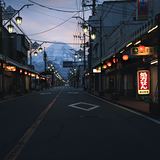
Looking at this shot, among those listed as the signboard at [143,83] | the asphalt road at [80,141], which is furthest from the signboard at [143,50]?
the asphalt road at [80,141]

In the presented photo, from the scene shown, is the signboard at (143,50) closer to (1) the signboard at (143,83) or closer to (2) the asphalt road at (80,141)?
(1) the signboard at (143,83)

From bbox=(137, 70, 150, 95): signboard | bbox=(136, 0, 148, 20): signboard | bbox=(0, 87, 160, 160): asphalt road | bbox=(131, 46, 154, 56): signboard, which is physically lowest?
bbox=(0, 87, 160, 160): asphalt road

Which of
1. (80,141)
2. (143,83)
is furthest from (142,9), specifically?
(80,141)

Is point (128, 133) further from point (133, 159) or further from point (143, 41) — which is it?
point (143, 41)

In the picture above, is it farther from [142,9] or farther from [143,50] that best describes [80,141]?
[142,9]

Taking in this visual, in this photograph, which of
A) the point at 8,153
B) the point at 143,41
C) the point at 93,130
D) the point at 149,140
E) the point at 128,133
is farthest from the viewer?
the point at 143,41

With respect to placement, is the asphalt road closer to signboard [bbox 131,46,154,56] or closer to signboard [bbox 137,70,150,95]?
signboard [bbox 131,46,154,56]

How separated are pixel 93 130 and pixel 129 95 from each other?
29.6 metres

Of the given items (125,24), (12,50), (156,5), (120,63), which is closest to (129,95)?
(120,63)

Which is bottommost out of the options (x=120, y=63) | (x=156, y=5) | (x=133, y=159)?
(x=133, y=159)

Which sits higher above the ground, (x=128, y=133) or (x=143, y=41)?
(x=143, y=41)

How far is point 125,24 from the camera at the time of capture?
163 ft

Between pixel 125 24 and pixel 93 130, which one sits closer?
pixel 93 130

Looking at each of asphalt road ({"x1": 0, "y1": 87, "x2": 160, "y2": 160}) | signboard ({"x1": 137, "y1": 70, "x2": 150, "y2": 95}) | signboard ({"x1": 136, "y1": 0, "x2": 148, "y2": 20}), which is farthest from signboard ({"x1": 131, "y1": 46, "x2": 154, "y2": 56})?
asphalt road ({"x1": 0, "y1": 87, "x2": 160, "y2": 160})
